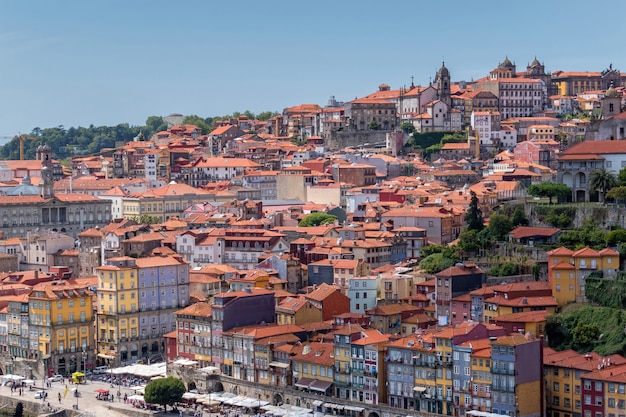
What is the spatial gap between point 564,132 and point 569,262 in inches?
2164

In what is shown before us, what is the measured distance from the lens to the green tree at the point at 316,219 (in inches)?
3265

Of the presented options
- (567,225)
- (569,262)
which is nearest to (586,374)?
(569,262)

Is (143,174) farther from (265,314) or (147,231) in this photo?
(265,314)

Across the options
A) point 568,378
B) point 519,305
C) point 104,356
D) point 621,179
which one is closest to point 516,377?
point 568,378

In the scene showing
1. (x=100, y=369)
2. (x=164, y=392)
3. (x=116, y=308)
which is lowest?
(x=100, y=369)

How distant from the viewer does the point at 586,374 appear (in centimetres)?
4831

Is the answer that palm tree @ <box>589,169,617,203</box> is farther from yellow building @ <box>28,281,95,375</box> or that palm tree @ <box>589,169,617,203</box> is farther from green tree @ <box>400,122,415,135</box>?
green tree @ <box>400,122,415,135</box>

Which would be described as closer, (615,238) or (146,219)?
(615,238)

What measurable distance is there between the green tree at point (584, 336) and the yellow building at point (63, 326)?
79.8 feet

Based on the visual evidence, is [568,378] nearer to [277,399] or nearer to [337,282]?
[277,399]

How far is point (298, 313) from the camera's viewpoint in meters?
60.2

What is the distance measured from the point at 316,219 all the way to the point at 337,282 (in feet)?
55.0

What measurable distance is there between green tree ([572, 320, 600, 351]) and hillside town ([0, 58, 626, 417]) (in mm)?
Answer: 89

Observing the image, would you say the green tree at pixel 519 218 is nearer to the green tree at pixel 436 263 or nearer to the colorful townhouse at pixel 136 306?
the green tree at pixel 436 263
